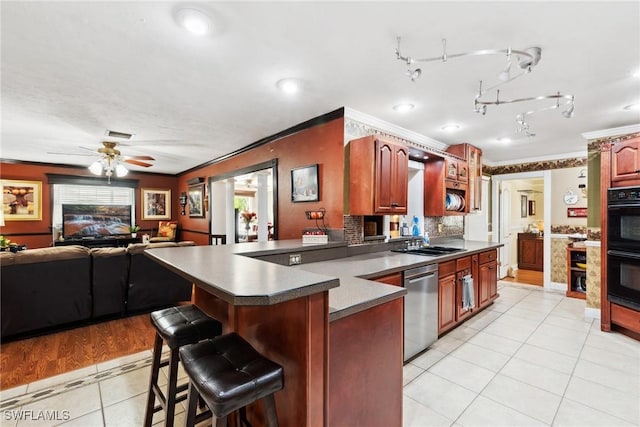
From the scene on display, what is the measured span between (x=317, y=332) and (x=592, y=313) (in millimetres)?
4403

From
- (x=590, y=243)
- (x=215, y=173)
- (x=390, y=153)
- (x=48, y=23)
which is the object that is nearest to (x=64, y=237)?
(x=215, y=173)

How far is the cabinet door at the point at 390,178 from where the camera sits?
2.91m

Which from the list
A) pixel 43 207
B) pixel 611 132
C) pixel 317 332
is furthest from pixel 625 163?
pixel 43 207

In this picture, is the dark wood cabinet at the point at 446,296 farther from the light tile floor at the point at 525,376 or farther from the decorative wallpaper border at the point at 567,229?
the decorative wallpaper border at the point at 567,229

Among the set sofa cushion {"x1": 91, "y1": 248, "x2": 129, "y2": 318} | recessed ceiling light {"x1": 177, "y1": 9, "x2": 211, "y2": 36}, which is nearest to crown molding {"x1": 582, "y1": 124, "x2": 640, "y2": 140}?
recessed ceiling light {"x1": 177, "y1": 9, "x2": 211, "y2": 36}

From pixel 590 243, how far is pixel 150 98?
5.38 m

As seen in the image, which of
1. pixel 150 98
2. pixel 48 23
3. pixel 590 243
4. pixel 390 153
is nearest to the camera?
pixel 48 23

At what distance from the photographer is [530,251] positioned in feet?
22.3

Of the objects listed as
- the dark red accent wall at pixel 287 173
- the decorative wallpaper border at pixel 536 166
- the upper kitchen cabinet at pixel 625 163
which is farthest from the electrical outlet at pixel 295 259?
the decorative wallpaper border at pixel 536 166

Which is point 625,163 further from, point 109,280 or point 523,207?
point 109,280

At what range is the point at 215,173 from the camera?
18.6ft

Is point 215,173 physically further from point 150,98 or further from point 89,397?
point 89,397

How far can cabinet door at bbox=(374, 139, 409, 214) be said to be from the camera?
2.91m

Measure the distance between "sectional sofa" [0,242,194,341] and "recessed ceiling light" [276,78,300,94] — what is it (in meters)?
2.69
